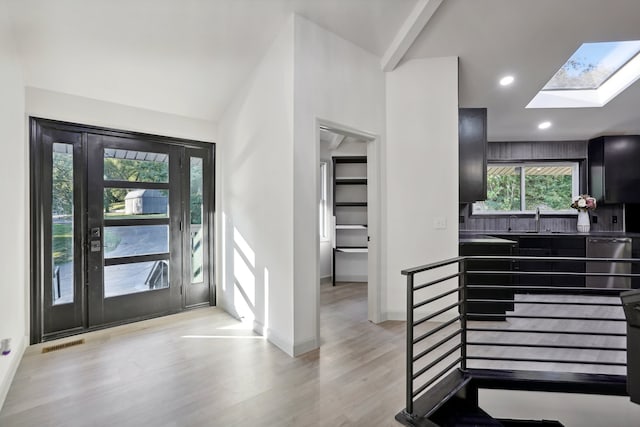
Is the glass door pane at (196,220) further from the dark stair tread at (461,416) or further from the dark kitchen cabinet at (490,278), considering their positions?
the dark kitchen cabinet at (490,278)

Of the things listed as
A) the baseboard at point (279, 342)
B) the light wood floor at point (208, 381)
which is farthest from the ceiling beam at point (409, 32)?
the baseboard at point (279, 342)

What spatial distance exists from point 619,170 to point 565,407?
4406mm

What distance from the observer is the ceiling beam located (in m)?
2.69

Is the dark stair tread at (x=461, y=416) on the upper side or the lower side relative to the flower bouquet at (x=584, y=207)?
lower

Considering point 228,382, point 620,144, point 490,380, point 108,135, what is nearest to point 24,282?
point 108,135

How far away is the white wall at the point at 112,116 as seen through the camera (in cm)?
287

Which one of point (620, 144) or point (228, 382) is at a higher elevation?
point (620, 144)

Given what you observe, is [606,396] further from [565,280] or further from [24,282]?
[24,282]

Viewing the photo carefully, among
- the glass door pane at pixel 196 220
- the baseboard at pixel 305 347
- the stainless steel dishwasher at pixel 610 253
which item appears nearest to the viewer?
the baseboard at pixel 305 347

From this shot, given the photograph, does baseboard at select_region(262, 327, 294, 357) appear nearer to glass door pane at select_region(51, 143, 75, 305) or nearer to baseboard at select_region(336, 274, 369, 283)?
glass door pane at select_region(51, 143, 75, 305)

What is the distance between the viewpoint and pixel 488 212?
17.3 feet

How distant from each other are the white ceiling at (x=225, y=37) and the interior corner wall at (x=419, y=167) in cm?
30

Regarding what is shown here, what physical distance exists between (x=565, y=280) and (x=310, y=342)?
428cm

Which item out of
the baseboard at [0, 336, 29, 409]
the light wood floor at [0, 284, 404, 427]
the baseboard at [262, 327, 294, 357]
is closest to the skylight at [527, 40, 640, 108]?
the light wood floor at [0, 284, 404, 427]
